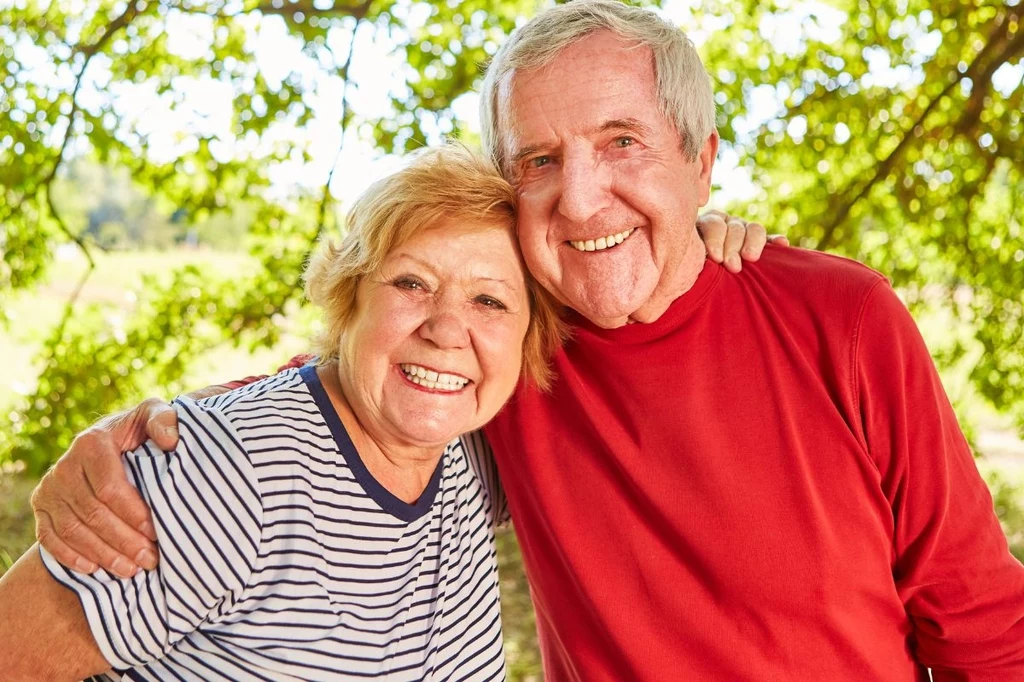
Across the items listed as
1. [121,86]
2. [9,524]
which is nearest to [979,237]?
[121,86]

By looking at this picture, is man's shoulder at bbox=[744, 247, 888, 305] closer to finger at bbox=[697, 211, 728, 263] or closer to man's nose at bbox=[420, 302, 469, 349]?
finger at bbox=[697, 211, 728, 263]

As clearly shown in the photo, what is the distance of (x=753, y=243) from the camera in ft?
7.11

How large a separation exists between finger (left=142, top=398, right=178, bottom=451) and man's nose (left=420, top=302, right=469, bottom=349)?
500 mm

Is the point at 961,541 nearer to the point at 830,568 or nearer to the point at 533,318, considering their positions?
the point at 830,568

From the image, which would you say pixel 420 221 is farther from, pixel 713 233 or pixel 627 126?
pixel 713 233

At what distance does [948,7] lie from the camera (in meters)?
4.47

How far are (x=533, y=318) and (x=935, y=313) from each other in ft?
11.8

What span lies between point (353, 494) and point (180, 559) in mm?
355

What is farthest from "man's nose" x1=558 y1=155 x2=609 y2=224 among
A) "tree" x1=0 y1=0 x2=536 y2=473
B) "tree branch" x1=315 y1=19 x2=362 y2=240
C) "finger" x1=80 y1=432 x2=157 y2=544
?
"tree" x1=0 y1=0 x2=536 y2=473

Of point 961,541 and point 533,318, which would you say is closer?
point 961,541

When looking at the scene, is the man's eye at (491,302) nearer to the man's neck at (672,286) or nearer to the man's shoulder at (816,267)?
the man's neck at (672,286)

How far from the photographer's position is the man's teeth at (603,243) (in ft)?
6.58

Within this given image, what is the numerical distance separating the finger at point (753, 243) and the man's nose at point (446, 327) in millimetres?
638

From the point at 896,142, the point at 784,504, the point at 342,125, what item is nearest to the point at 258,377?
the point at 784,504
